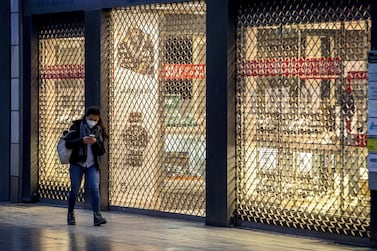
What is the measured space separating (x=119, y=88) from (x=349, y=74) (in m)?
4.85

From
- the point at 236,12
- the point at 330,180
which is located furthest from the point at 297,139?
the point at 236,12

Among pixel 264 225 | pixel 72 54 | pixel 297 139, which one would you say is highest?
pixel 72 54

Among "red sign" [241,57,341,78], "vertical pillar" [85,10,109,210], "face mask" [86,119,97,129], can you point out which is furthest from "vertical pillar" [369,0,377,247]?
"vertical pillar" [85,10,109,210]

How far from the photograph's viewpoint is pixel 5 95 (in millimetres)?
18609

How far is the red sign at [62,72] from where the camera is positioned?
690 inches

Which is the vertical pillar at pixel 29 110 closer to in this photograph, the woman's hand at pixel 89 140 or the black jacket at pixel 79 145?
the black jacket at pixel 79 145

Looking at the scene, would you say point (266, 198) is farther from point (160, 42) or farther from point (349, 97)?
point (160, 42)

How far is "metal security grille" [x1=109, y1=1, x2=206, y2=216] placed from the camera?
15422 millimetres

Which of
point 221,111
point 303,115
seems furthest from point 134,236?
point 303,115

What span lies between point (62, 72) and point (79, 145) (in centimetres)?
360

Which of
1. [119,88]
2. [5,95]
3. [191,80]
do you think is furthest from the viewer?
[5,95]

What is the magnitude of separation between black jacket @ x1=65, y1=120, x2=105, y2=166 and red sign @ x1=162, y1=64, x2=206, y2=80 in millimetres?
1656

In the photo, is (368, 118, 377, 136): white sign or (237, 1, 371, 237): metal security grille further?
(237, 1, 371, 237): metal security grille

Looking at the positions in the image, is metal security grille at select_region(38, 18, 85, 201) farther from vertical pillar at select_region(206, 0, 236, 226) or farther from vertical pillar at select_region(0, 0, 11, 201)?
vertical pillar at select_region(206, 0, 236, 226)
